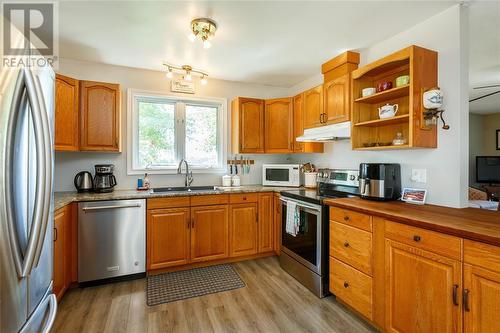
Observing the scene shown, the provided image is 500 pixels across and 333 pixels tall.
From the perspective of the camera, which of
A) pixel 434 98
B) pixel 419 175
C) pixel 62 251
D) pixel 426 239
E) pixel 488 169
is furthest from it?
pixel 488 169

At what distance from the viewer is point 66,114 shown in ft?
8.64

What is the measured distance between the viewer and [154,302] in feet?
7.48

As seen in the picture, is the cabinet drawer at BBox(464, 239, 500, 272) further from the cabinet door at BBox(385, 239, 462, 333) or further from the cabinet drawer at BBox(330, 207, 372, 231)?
the cabinet drawer at BBox(330, 207, 372, 231)

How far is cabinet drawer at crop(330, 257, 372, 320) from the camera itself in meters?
1.91

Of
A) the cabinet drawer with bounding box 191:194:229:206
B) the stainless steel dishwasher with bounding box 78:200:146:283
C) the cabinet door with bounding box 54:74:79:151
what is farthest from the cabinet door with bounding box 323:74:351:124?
the cabinet door with bounding box 54:74:79:151

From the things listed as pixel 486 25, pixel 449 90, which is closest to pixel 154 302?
pixel 449 90

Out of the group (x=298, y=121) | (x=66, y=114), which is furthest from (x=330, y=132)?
(x=66, y=114)

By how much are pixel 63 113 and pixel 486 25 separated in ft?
13.4

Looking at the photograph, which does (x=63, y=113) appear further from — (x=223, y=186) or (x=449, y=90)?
(x=449, y=90)

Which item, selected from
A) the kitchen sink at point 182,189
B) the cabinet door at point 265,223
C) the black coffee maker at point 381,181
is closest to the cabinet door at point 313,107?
the black coffee maker at point 381,181

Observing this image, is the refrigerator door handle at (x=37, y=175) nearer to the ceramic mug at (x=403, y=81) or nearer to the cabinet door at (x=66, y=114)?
the cabinet door at (x=66, y=114)

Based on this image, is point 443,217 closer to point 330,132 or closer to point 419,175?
point 419,175

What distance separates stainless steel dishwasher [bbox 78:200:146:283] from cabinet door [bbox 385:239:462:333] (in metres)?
2.35

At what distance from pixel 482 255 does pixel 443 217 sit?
368 millimetres
